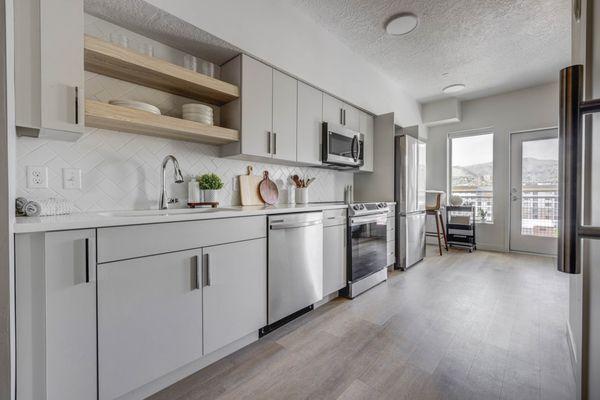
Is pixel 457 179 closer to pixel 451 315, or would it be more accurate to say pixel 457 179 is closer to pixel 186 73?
pixel 451 315

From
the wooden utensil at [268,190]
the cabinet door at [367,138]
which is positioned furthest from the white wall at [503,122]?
the wooden utensil at [268,190]

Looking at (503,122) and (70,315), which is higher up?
(503,122)

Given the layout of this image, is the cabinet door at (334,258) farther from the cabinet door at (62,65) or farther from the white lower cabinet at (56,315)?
the cabinet door at (62,65)

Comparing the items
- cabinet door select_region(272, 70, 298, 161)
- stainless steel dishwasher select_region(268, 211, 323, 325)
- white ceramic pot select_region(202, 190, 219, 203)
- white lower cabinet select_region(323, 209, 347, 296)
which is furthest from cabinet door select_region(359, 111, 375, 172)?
white ceramic pot select_region(202, 190, 219, 203)

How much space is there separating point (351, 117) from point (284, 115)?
1.20 metres

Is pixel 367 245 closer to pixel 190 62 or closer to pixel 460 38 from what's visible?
pixel 190 62

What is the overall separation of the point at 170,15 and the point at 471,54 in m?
3.50

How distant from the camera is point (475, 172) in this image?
16.3 ft

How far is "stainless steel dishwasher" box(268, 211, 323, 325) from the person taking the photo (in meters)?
1.92

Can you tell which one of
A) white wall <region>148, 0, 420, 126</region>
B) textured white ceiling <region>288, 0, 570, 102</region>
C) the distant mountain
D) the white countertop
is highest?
textured white ceiling <region>288, 0, 570, 102</region>

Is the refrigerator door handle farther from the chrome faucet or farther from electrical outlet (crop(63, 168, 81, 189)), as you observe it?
electrical outlet (crop(63, 168, 81, 189))

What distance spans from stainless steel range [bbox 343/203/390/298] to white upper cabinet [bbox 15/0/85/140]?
220 centimetres

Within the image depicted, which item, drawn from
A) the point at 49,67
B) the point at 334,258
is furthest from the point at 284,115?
the point at 49,67

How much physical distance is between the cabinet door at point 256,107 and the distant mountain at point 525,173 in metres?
4.46
